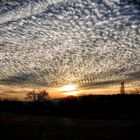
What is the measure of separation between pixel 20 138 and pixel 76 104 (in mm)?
32298

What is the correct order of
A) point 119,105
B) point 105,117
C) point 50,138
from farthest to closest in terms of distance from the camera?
point 119,105, point 105,117, point 50,138

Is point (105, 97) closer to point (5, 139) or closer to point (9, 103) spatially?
point (9, 103)

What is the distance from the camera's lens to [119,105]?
1886 inches

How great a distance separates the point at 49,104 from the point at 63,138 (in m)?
34.0

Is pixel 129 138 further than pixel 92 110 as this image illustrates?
No

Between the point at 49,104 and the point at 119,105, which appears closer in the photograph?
the point at 119,105

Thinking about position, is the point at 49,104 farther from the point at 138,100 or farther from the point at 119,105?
the point at 138,100

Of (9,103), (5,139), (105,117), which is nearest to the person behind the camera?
(5,139)

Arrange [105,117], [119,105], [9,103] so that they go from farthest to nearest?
1. [9,103]
2. [119,105]
3. [105,117]

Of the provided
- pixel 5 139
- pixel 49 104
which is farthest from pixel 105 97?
pixel 5 139

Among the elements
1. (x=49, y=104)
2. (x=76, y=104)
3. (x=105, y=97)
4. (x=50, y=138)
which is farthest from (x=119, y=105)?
(x=50, y=138)

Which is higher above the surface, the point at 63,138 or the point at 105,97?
the point at 105,97

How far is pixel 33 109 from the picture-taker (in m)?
54.0

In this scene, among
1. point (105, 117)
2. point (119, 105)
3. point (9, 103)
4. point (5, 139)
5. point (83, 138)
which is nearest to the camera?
point (5, 139)
